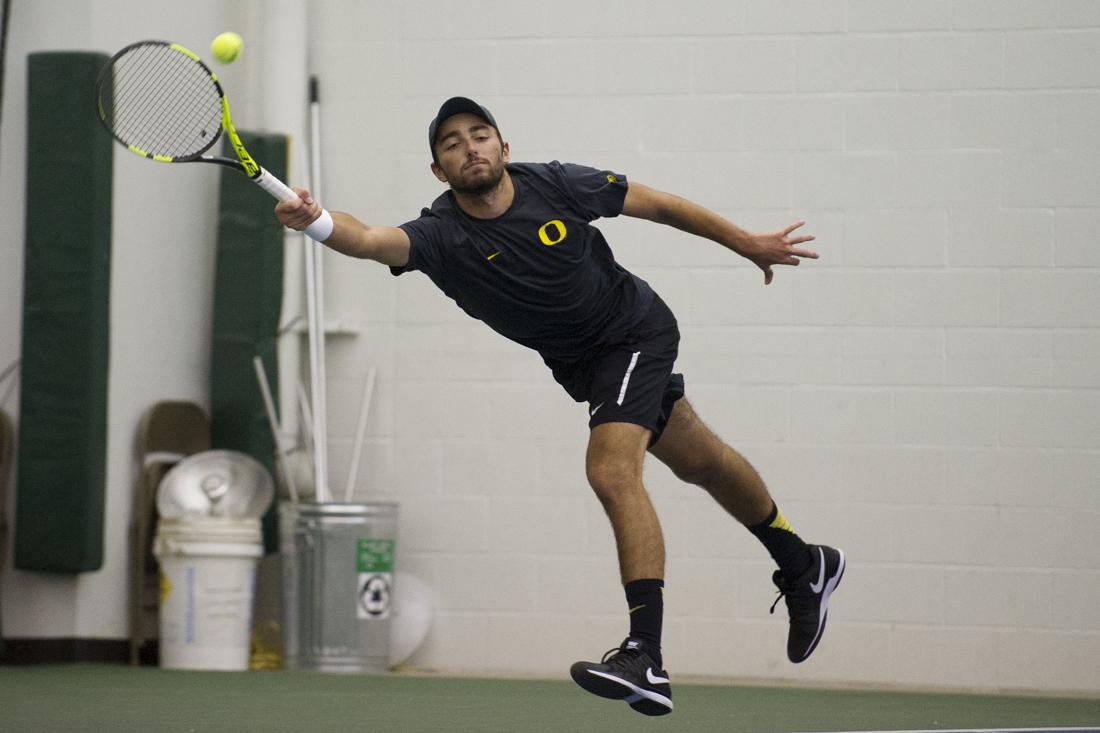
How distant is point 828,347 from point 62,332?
120 inches

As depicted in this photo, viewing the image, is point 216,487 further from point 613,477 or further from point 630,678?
point 630,678

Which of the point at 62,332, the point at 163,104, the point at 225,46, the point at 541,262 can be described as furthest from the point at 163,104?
the point at 541,262

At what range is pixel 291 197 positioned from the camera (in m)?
3.88

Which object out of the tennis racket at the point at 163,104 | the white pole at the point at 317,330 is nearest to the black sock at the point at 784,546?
the tennis racket at the point at 163,104

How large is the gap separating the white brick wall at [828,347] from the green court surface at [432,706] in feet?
1.47

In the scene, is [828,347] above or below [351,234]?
below

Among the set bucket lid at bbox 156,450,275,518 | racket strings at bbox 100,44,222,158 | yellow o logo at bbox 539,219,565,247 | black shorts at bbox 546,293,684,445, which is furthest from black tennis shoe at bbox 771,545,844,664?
bucket lid at bbox 156,450,275,518

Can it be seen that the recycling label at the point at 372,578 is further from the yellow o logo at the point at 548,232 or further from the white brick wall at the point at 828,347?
the yellow o logo at the point at 548,232

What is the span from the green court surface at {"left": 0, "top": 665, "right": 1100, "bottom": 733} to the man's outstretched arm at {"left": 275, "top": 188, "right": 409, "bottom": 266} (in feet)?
4.69

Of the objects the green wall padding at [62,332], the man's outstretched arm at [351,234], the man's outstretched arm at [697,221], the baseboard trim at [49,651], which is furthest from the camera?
the baseboard trim at [49,651]

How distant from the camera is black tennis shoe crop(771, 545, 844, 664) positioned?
4.81 meters

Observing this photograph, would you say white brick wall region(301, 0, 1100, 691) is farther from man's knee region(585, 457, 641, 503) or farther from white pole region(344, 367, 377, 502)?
man's knee region(585, 457, 641, 503)

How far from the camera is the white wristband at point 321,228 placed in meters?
3.91

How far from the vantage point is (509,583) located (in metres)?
7.03
